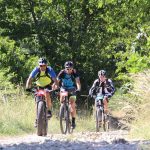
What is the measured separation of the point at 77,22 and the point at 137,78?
16885 mm

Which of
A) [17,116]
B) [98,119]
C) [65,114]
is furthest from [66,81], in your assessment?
[17,116]

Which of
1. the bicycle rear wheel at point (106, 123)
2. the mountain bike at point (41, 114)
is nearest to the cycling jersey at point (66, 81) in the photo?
the mountain bike at point (41, 114)

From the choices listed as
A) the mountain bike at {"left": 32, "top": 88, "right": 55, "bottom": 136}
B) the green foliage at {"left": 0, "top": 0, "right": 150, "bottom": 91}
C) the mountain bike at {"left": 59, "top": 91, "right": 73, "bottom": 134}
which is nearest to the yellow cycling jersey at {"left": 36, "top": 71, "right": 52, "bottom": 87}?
the mountain bike at {"left": 32, "top": 88, "right": 55, "bottom": 136}

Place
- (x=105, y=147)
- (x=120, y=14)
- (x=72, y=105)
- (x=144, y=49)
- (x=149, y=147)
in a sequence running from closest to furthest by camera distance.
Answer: (x=149, y=147) < (x=105, y=147) < (x=72, y=105) < (x=144, y=49) < (x=120, y=14)

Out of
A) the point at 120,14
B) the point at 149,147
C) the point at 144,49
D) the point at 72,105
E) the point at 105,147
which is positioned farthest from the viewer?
the point at 120,14

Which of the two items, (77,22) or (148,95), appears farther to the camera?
(77,22)

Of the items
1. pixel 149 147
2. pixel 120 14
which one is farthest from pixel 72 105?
pixel 120 14

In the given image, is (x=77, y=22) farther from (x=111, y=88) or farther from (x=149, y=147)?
(x=149, y=147)

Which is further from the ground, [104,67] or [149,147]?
[104,67]

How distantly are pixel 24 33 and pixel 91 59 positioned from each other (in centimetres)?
365

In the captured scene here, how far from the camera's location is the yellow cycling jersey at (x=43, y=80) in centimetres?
1305

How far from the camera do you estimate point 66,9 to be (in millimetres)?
29500

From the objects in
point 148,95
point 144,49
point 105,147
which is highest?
point 144,49

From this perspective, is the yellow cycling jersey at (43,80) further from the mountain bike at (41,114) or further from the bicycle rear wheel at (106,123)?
the bicycle rear wheel at (106,123)
